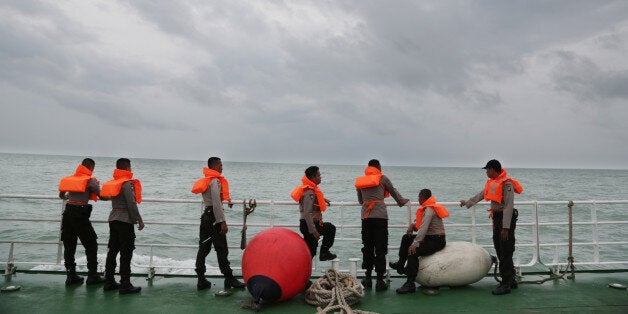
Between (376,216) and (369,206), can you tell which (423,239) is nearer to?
(376,216)

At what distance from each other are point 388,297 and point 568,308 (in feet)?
6.88

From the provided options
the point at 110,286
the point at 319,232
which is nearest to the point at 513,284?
the point at 319,232

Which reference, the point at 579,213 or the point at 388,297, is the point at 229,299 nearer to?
the point at 388,297

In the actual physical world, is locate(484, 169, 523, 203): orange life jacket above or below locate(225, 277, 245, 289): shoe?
above

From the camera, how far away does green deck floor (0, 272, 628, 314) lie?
4.80 m

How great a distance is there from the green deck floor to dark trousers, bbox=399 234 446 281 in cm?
32

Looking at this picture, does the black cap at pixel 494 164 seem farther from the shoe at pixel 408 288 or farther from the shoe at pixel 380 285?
the shoe at pixel 380 285

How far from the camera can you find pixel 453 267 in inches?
217

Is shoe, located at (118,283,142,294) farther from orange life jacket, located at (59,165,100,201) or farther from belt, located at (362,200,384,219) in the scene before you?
belt, located at (362,200,384,219)

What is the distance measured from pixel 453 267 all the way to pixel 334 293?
5.85ft

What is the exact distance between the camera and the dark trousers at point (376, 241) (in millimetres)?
5645

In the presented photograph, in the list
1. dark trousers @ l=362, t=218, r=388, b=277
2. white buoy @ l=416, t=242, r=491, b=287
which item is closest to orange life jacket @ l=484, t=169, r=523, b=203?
white buoy @ l=416, t=242, r=491, b=287

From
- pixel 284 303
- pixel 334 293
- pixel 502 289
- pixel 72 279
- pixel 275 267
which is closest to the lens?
pixel 275 267

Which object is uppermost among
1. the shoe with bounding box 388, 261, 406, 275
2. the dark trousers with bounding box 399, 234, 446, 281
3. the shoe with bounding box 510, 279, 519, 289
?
the dark trousers with bounding box 399, 234, 446, 281
